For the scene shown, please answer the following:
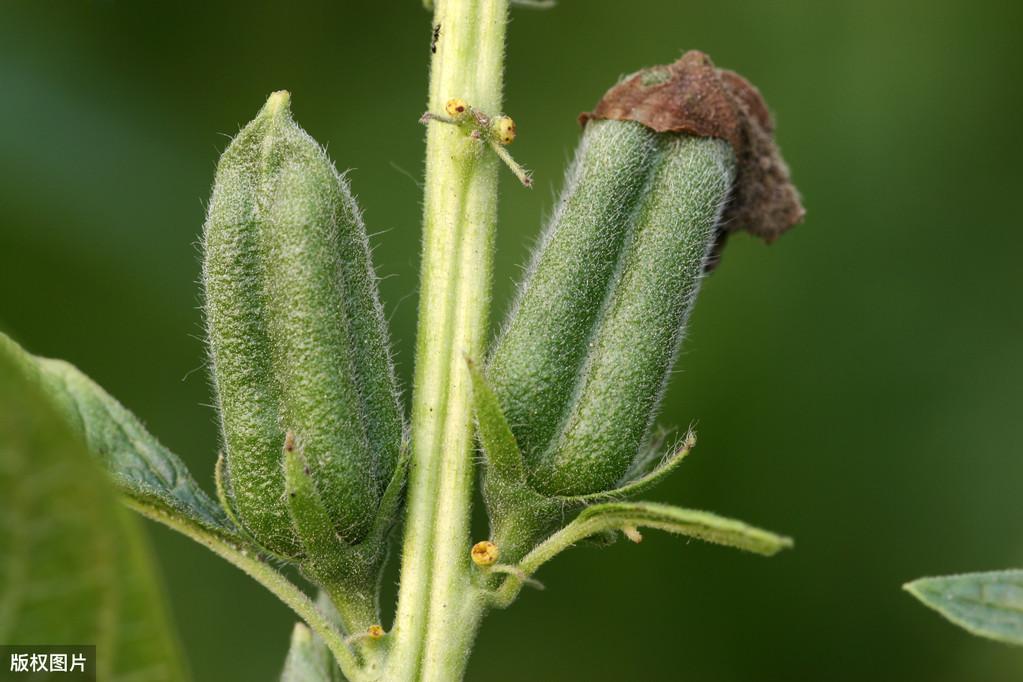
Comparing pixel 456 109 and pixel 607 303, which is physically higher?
pixel 456 109

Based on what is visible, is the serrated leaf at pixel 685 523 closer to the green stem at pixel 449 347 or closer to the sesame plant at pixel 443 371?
the sesame plant at pixel 443 371

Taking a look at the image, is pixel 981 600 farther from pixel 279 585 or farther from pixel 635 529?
pixel 279 585

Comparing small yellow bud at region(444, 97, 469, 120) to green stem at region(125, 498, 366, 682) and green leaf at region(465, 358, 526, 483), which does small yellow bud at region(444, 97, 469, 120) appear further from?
green stem at region(125, 498, 366, 682)

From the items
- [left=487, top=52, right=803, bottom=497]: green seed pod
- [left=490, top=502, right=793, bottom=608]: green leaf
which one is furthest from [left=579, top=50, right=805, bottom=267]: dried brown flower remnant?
[left=490, top=502, right=793, bottom=608]: green leaf

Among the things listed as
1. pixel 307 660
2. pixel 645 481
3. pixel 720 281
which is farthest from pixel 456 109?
pixel 720 281

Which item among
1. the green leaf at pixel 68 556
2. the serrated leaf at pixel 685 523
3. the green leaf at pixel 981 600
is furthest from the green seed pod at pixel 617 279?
the green leaf at pixel 68 556
